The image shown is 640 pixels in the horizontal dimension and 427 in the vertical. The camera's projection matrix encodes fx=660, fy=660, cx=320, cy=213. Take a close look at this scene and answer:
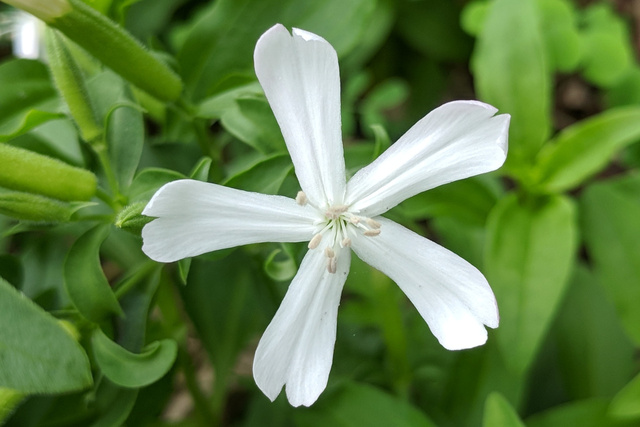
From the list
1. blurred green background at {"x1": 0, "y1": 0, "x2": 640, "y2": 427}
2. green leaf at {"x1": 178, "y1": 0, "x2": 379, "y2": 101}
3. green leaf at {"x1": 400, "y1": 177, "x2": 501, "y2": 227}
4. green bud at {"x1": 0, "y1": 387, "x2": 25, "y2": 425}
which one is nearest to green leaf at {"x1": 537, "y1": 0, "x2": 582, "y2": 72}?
blurred green background at {"x1": 0, "y1": 0, "x2": 640, "y2": 427}

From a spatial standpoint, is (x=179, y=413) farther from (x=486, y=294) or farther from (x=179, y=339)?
(x=486, y=294)

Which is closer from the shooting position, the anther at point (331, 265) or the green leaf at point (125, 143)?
the anther at point (331, 265)

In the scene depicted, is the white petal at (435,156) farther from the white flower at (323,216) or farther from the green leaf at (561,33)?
the green leaf at (561,33)

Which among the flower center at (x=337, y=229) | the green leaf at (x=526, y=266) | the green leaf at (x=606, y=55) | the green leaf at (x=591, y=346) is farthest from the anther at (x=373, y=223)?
the green leaf at (x=606, y=55)

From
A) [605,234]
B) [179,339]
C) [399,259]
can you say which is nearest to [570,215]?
[605,234]

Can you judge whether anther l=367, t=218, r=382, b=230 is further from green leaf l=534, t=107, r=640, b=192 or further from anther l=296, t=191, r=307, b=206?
green leaf l=534, t=107, r=640, b=192

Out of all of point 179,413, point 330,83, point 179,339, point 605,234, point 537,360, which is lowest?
point 179,413
